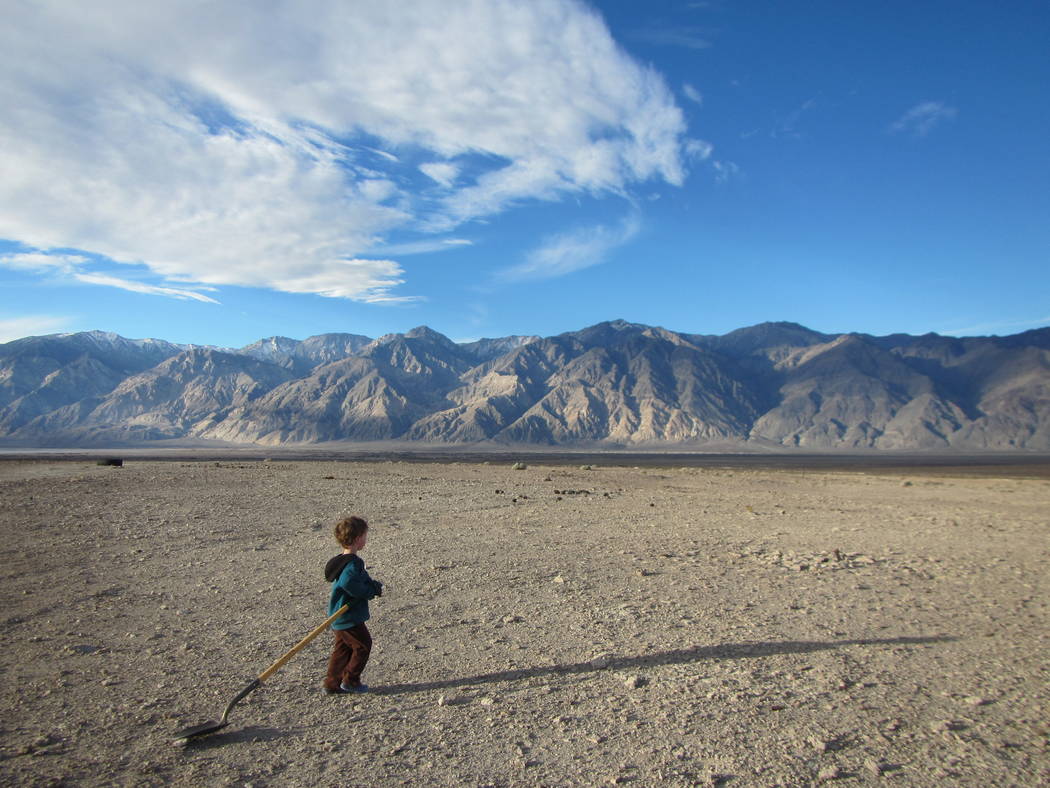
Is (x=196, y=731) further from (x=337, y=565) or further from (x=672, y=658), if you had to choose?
(x=672, y=658)

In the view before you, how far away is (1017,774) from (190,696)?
6.30 m

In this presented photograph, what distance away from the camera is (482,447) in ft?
605

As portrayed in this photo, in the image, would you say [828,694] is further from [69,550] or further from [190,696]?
[69,550]

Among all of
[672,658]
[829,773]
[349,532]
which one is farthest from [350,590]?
[829,773]

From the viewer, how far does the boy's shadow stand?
5.98 m

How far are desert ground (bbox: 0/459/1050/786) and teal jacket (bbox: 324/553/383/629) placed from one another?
0.65m

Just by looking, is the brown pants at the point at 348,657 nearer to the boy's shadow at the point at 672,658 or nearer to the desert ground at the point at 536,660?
the desert ground at the point at 536,660

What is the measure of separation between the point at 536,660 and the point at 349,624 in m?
1.93

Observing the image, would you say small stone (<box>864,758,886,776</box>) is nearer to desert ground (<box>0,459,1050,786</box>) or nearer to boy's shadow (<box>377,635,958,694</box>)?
desert ground (<box>0,459,1050,786</box>)

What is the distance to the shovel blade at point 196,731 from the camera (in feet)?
15.5

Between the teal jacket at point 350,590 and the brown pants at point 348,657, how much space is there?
81 mm

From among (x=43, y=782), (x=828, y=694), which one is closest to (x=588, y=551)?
(x=828, y=694)

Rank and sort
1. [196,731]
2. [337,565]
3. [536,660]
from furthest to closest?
[536,660]
[337,565]
[196,731]

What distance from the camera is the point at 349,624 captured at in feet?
19.1
